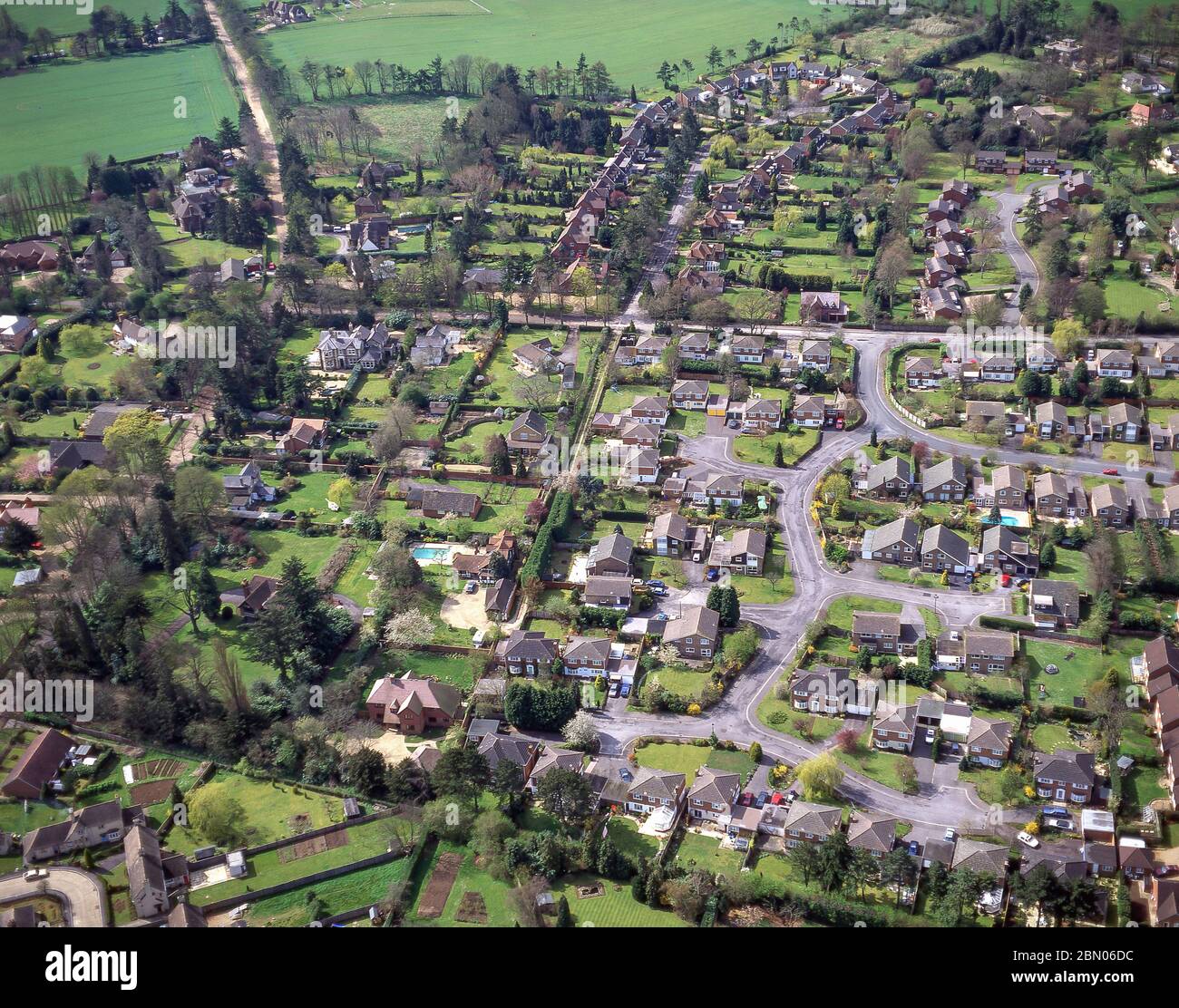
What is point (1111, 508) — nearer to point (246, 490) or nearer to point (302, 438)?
point (302, 438)

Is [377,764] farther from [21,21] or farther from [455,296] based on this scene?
[21,21]

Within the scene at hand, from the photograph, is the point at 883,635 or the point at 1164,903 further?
the point at 883,635

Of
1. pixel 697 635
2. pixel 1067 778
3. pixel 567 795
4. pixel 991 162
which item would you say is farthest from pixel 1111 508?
pixel 991 162

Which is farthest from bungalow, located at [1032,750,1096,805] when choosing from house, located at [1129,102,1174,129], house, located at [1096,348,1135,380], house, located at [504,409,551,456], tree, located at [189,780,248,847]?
house, located at [1129,102,1174,129]

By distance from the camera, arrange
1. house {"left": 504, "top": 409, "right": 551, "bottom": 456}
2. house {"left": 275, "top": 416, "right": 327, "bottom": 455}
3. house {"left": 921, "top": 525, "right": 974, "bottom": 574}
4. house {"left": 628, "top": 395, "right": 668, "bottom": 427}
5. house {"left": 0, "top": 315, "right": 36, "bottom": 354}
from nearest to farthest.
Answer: house {"left": 921, "top": 525, "right": 974, "bottom": 574} → house {"left": 504, "top": 409, "right": 551, "bottom": 456} → house {"left": 275, "top": 416, "right": 327, "bottom": 455} → house {"left": 628, "top": 395, "right": 668, "bottom": 427} → house {"left": 0, "top": 315, "right": 36, "bottom": 354}

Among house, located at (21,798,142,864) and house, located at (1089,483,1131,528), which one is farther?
house, located at (1089,483,1131,528)

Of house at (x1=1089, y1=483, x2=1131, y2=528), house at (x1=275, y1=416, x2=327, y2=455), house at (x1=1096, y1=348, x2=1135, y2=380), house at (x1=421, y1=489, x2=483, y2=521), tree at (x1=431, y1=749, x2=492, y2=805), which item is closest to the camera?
tree at (x1=431, y1=749, x2=492, y2=805)

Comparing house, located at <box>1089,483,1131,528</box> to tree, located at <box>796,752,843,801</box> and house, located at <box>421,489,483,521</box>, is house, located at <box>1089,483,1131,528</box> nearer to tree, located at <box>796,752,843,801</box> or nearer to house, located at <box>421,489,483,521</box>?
tree, located at <box>796,752,843,801</box>
